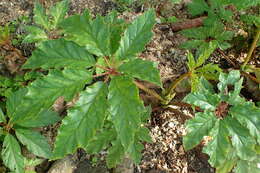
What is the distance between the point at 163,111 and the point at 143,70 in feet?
3.41

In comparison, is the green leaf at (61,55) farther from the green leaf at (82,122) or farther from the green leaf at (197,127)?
the green leaf at (197,127)

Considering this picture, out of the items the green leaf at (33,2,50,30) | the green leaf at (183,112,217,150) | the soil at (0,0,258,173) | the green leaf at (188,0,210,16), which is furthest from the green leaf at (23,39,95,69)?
the green leaf at (188,0,210,16)

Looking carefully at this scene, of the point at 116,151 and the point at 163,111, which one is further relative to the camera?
the point at 163,111

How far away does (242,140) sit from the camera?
1.49m

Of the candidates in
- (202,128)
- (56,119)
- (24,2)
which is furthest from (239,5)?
(24,2)

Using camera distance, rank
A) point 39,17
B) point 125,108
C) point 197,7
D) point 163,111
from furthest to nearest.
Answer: point 197,7
point 163,111
point 39,17
point 125,108

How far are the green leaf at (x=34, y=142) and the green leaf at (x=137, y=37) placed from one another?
83 centimetres

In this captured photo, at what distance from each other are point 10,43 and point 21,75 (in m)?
0.29

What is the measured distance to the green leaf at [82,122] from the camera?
1240 millimetres

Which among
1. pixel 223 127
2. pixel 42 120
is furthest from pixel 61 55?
pixel 223 127

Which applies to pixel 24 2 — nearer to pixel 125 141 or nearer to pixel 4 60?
pixel 4 60

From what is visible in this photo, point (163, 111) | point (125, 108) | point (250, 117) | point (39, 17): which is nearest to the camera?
point (125, 108)

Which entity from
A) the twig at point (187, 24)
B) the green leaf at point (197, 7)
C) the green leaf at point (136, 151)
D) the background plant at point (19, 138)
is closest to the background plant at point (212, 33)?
the green leaf at point (197, 7)

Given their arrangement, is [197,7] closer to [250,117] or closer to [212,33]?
[212,33]
